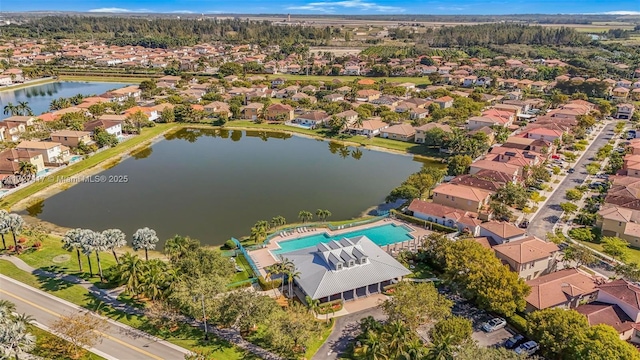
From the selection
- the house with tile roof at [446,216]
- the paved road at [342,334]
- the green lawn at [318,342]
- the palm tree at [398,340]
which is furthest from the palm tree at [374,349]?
the house with tile roof at [446,216]

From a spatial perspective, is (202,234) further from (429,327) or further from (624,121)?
(624,121)

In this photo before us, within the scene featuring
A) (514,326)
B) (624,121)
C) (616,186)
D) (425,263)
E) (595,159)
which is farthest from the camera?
(624,121)

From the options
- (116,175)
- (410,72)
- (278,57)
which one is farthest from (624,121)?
(278,57)

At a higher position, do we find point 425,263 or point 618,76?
point 618,76

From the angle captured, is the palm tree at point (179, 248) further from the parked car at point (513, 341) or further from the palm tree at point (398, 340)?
the parked car at point (513, 341)

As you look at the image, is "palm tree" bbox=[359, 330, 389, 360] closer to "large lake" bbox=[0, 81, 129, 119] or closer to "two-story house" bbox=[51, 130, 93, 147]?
"two-story house" bbox=[51, 130, 93, 147]

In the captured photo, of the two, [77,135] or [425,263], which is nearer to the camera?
[425,263]
